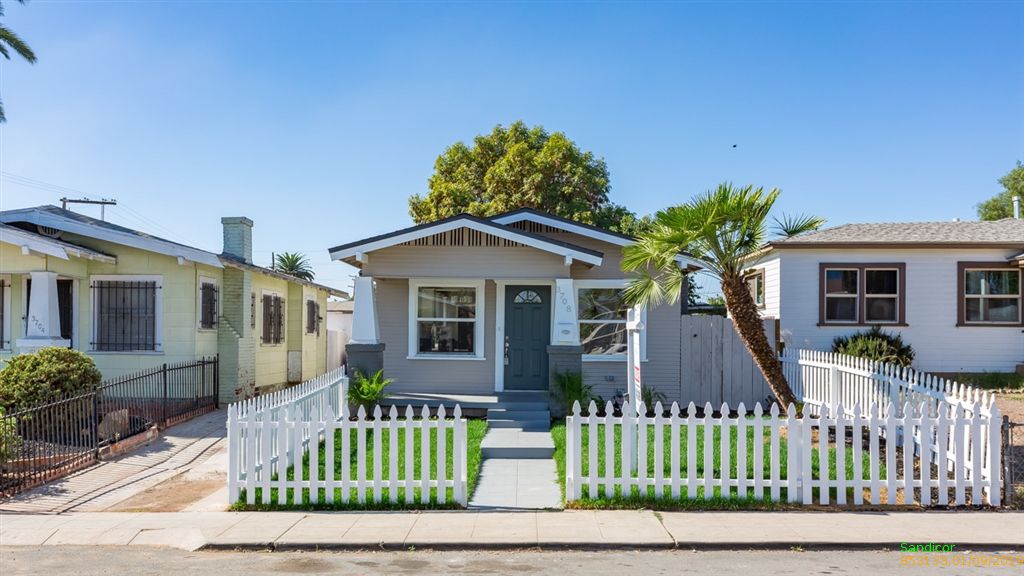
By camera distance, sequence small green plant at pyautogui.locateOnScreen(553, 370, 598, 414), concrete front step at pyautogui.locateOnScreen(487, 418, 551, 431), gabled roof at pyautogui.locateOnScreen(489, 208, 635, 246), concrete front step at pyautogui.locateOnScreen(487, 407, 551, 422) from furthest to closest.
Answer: gabled roof at pyautogui.locateOnScreen(489, 208, 635, 246), small green plant at pyautogui.locateOnScreen(553, 370, 598, 414), concrete front step at pyautogui.locateOnScreen(487, 407, 551, 422), concrete front step at pyautogui.locateOnScreen(487, 418, 551, 431)

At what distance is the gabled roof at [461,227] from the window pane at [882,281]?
8.92 metres

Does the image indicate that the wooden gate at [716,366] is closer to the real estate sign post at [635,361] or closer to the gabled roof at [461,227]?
the gabled roof at [461,227]

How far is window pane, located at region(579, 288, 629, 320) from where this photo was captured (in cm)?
1541

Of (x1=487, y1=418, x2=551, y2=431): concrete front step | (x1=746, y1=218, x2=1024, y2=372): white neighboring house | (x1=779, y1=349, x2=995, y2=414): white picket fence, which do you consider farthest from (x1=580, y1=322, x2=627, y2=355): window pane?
(x1=746, y1=218, x2=1024, y2=372): white neighboring house

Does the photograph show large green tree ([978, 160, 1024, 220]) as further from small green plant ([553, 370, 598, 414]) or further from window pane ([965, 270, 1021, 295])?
small green plant ([553, 370, 598, 414])

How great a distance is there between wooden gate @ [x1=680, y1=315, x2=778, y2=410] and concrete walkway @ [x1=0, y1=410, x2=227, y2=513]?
8975 millimetres

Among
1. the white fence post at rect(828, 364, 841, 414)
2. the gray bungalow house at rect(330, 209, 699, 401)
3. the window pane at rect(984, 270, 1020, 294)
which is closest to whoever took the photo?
the white fence post at rect(828, 364, 841, 414)

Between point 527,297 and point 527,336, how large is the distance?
78 cm

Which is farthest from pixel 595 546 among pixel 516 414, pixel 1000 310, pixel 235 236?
pixel 1000 310

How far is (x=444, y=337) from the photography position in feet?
50.2

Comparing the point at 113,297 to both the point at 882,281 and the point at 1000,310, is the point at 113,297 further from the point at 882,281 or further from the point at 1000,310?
the point at 1000,310

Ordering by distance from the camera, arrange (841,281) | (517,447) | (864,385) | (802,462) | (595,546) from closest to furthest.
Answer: (595,546)
(802,462)
(517,447)
(864,385)
(841,281)

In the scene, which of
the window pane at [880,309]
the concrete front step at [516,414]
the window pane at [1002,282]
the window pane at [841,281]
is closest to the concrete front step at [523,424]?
the concrete front step at [516,414]

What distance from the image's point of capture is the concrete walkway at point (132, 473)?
858cm
